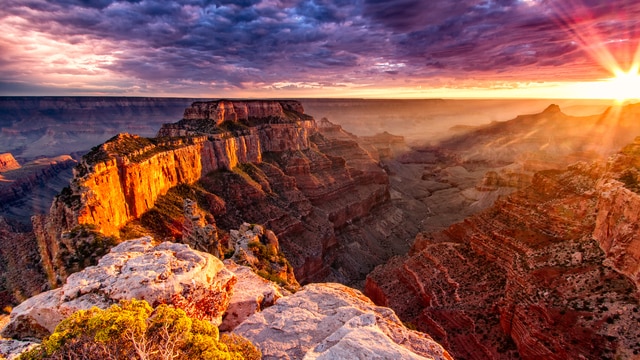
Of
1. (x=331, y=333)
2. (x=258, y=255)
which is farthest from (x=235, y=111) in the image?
(x=331, y=333)

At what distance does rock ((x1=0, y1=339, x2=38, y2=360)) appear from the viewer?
12224mm

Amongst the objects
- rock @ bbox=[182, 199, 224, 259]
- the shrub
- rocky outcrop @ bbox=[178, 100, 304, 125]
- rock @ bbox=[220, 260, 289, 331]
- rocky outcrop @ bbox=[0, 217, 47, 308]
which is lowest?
rocky outcrop @ bbox=[0, 217, 47, 308]

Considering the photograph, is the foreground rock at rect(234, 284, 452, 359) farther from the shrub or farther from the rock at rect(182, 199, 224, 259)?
the rock at rect(182, 199, 224, 259)

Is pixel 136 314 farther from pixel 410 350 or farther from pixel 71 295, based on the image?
pixel 410 350

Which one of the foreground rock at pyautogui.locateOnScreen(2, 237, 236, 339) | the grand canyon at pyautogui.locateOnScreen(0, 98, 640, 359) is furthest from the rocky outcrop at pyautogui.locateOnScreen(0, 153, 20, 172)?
the foreground rock at pyautogui.locateOnScreen(2, 237, 236, 339)

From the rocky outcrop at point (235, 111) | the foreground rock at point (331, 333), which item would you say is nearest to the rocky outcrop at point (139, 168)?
the rocky outcrop at point (235, 111)

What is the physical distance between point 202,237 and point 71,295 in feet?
65.6

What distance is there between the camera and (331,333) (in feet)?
54.3

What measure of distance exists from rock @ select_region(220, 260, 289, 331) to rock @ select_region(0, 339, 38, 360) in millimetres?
7801

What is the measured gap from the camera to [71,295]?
47.8 feet

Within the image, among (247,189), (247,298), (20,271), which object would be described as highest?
(247,298)

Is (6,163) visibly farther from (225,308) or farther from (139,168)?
(225,308)

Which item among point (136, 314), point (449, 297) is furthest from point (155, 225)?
point (449, 297)

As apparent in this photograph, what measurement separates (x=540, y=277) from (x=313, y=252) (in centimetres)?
3327
